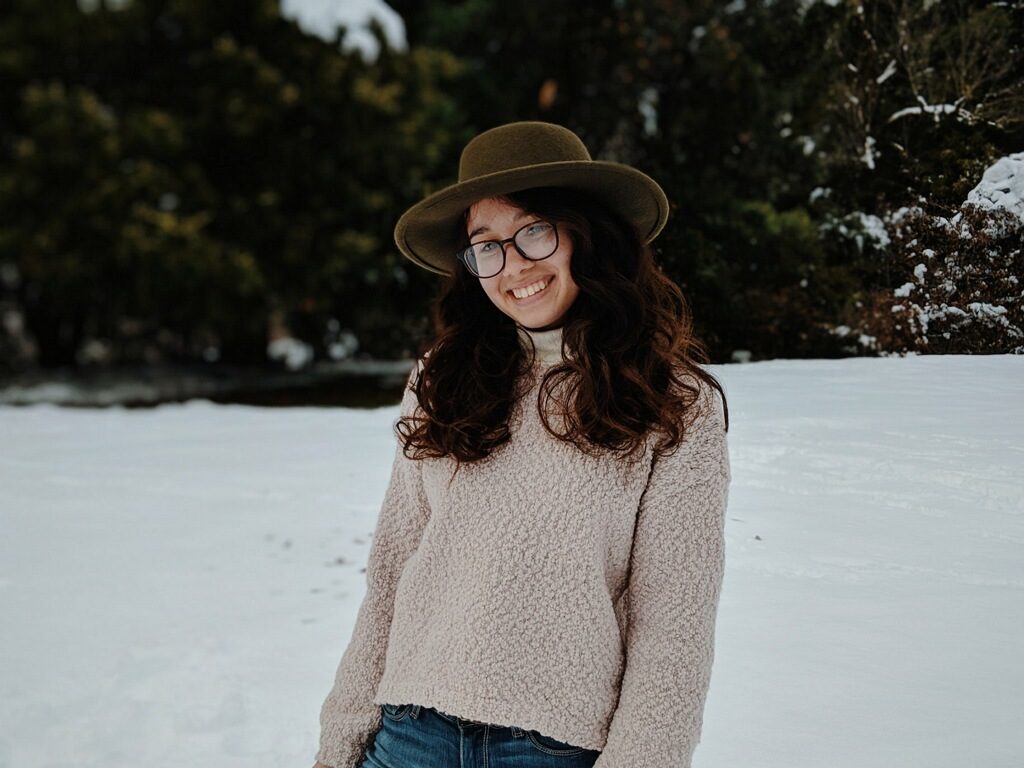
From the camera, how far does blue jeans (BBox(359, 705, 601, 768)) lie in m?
1.14

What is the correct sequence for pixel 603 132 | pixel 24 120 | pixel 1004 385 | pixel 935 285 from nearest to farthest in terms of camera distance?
pixel 1004 385, pixel 935 285, pixel 603 132, pixel 24 120

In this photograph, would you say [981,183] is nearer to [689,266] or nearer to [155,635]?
[689,266]

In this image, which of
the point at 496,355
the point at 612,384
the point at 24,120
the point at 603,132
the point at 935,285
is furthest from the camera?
the point at 24,120

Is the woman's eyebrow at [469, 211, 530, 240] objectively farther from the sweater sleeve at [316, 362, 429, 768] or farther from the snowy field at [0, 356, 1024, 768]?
the snowy field at [0, 356, 1024, 768]

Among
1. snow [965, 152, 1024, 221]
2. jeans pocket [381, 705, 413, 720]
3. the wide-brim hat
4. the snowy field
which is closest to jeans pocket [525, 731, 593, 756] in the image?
jeans pocket [381, 705, 413, 720]

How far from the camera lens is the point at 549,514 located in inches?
46.7

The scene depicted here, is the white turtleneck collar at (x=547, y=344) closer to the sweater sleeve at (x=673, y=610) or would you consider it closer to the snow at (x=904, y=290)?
the sweater sleeve at (x=673, y=610)

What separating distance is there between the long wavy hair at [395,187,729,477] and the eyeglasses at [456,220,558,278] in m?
0.02

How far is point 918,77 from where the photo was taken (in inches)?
70.9

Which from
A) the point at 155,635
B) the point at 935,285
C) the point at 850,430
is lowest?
the point at 155,635

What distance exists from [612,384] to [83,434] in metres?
4.84

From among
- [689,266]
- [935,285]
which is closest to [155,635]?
[689,266]

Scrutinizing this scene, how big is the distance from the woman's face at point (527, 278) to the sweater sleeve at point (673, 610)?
0.92 feet

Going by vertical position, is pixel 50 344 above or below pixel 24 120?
below
